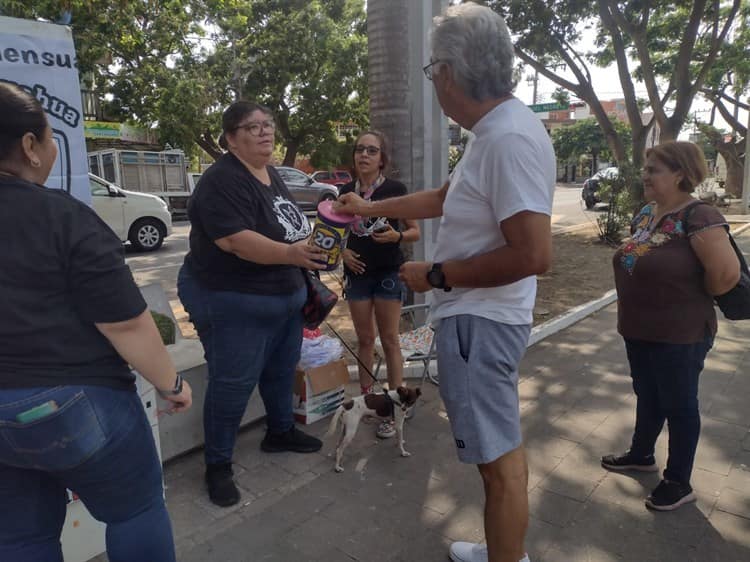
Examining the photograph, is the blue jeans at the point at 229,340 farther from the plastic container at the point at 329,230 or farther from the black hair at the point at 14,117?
the black hair at the point at 14,117

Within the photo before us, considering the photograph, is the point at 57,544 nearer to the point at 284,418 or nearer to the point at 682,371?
the point at 284,418

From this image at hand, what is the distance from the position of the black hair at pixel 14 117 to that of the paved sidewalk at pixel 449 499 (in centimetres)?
180

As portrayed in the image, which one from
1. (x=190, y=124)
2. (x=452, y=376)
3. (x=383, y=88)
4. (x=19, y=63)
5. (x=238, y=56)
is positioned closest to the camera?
(x=452, y=376)

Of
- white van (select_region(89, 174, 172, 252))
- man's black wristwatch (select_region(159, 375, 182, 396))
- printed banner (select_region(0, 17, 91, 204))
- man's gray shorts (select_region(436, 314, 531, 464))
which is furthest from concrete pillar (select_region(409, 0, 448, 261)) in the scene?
white van (select_region(89, 174, 172, 252))

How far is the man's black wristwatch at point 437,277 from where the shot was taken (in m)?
1.85

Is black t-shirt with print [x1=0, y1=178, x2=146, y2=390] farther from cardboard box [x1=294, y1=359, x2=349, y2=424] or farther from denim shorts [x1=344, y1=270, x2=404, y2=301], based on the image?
cardboard box [x1=294, y1=359, x2=349, y2=424]

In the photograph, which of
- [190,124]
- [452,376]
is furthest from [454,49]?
[190,124]

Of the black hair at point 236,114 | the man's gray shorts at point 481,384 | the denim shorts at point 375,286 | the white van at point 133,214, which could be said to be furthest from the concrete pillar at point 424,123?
the white van at point 133,214

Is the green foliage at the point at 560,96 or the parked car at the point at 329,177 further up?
the green foliage at the point at 560,96

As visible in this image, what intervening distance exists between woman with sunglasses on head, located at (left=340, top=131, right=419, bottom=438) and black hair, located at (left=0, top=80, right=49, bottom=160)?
6.51ft

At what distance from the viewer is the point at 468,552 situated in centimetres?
231

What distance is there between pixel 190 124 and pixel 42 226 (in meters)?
19.3

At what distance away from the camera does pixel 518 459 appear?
6.26 ft

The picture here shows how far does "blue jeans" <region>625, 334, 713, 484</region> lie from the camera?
259 cm
